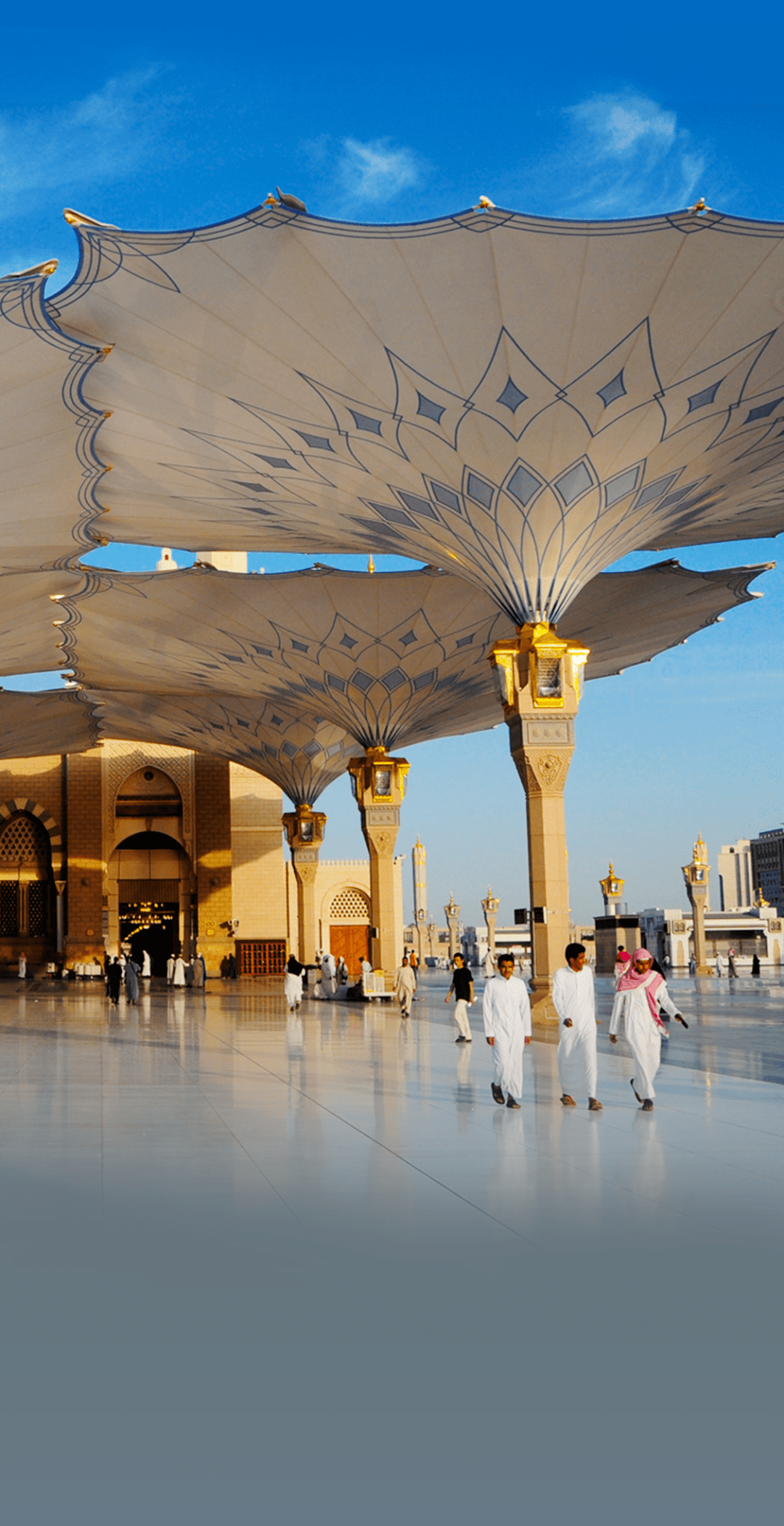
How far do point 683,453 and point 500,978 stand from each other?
6.67 metres

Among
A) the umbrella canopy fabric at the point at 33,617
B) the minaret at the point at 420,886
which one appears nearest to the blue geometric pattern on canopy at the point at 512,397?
the umbrella canopy fabric at the point at 33,617

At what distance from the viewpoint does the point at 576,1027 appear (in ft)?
22.2

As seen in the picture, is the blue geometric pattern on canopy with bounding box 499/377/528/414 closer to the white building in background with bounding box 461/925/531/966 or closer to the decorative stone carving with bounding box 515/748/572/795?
the decorative stone carving with bounding box 515/748/572/795

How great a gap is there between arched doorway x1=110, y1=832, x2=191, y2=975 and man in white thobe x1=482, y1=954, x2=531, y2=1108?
2926 cm

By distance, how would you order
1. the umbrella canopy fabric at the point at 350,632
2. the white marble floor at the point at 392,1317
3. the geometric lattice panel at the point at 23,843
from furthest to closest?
1. the geometric lattice panel at the point at 23,843
2. the umbrella canopy fabric at the point at 350,632
3. the white marble floor at the point at 392,1317

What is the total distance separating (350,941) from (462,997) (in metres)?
31.0

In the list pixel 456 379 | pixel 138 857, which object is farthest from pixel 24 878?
pixel 456 379

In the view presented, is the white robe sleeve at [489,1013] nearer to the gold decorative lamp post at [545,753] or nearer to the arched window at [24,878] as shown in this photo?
the gold decorative lamp post at [545,753]

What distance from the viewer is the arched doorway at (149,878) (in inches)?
1407

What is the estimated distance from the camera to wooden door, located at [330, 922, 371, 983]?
42188mm

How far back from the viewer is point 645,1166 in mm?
4898

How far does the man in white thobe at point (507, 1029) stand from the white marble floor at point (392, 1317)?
0.38 metres

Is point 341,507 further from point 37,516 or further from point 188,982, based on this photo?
point 188,982

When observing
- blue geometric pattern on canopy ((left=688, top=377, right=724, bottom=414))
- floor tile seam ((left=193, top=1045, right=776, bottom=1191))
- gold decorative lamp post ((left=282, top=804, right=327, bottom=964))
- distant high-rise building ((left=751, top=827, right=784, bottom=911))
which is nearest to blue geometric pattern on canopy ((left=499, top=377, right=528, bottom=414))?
blue geometric pattern on canopy ((left=688, top=377, right=724, bottom=414))
